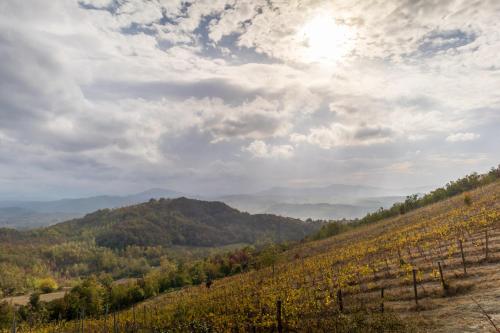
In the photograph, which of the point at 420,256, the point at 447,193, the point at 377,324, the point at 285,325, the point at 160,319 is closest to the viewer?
the point at 377,324

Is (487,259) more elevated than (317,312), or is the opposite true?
(487,259)

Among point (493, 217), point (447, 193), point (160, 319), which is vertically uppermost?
point (447, 193)

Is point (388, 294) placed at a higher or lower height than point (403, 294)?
lower

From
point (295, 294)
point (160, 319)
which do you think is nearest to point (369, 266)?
point (295, 294)

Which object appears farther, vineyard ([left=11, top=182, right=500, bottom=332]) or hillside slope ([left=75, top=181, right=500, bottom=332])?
vineyard ([left=11, top=182, right=500, bottom=332])

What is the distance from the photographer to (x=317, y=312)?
26.5m

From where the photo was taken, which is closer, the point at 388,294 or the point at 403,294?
the point at 403,294

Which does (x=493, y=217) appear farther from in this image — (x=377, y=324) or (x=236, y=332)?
(x=236, y=332)

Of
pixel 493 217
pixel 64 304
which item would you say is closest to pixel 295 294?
pixel 493 217

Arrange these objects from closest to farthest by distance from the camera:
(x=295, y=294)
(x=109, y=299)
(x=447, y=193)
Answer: (x=295, y=294)
(x=109, y=299)
(x=447, y=193)

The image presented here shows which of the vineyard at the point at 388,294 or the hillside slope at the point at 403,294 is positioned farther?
the vineyard at the point at 388,294

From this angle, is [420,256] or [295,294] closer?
[295,294]

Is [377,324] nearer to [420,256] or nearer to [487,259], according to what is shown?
[487,259]

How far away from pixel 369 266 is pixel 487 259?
500 inches
